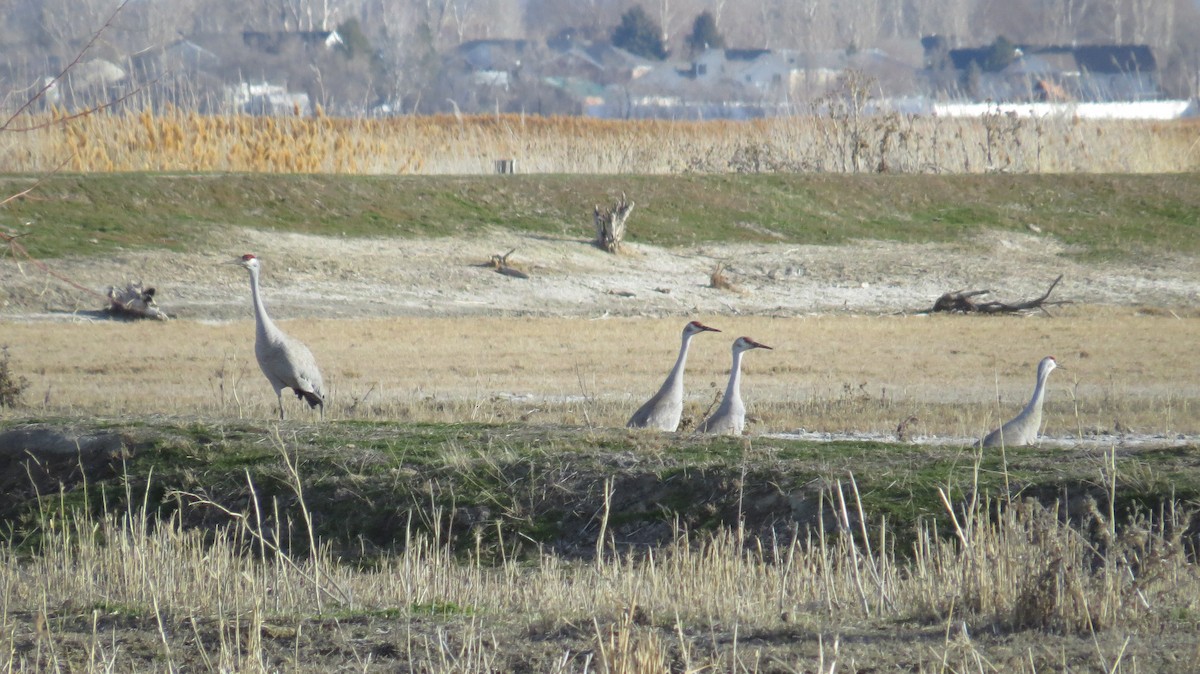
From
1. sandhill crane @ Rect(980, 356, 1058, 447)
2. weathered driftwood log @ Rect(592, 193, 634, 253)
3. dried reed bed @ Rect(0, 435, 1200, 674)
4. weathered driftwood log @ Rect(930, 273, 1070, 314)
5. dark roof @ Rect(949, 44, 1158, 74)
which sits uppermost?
dark roof @ Rect(949, 44, 1158, 74)

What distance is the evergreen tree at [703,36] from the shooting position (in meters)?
127

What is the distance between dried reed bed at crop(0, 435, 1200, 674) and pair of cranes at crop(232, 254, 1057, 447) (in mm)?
3435

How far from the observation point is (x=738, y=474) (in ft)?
27.0

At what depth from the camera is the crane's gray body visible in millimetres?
11719

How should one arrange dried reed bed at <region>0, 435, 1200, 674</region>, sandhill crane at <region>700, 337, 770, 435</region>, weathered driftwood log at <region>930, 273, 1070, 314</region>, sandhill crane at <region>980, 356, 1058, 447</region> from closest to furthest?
dried reed bed at <region>0, 435, 1200, 674</region>, sandhill crane at <region>980, 356, 1058, 447</region>, sandhill crane at <region>700, 337, 770, 435</region>, weathered driftwood log at <region>930, 273, 1070, 314</region>

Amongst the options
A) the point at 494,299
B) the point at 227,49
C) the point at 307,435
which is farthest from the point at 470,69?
the point at 307,435

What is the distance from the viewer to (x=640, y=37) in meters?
126

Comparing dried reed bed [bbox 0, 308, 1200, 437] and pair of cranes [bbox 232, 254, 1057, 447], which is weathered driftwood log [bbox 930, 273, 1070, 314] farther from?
pair of cranes [bbox 232, 254, 1057, 447]

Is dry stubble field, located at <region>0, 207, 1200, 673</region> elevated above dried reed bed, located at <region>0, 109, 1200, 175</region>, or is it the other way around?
dried reed bed, located at <region>0, 109, 1200, 175</region>

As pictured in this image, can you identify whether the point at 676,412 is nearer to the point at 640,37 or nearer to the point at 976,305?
the point at 976,305

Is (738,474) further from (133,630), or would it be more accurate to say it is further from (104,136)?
(104,136)

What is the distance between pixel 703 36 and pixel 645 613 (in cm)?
12649

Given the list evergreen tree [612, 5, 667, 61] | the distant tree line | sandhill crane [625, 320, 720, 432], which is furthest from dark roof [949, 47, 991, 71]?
sandhill crane [625, 320, 720, 432]

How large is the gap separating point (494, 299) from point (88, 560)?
15642 millimetres
